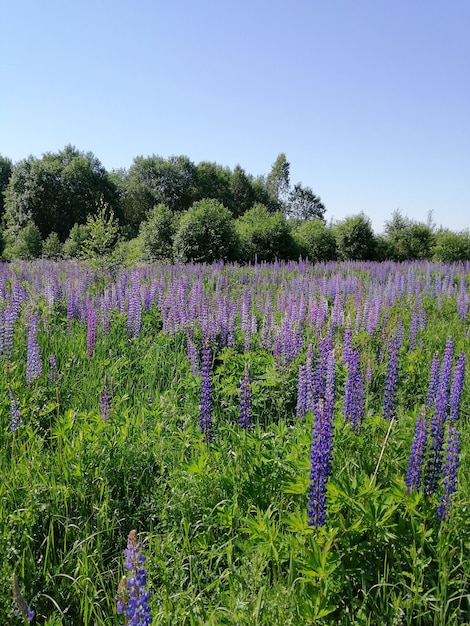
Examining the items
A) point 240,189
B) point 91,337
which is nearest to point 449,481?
point 91,337

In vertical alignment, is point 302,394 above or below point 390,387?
below

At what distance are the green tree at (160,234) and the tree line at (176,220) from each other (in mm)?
37

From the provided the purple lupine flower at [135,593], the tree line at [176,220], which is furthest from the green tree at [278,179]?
the purple lupine flower at [135,593]

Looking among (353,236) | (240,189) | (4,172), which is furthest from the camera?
(240,189)

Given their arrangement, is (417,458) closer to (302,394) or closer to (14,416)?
(302,394)

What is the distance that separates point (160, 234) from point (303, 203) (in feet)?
205

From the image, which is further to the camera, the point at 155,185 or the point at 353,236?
the point at 155,185

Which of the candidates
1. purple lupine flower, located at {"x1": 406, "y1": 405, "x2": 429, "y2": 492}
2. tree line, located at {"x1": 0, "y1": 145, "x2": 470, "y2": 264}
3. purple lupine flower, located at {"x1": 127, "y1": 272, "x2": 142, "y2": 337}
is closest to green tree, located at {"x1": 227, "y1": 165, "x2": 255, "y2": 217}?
tree line, located at {"x1": 0, "y1": 145, "x2": 470, "y2": 264}

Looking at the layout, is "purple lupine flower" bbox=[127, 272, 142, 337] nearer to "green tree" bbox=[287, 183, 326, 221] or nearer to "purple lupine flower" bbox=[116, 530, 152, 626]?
"purple lupine flower" bbox=[116, 530, 152, 626]

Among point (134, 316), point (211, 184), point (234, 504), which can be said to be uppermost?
point (211, 184)

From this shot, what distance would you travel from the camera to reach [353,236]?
23.2 m

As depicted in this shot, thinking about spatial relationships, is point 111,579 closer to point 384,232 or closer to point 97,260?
point 97,260

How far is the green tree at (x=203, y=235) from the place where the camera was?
1625 cm

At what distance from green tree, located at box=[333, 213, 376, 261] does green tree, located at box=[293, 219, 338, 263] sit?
37cm
